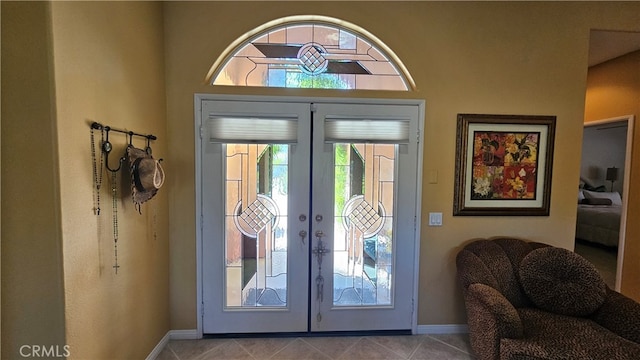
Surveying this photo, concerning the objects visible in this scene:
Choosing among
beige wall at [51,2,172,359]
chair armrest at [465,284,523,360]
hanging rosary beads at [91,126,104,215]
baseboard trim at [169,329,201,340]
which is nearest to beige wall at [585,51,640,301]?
chair armrest at [465,284,523,360]

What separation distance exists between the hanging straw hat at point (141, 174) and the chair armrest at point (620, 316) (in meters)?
3.08

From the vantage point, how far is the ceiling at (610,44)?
2.53 meters

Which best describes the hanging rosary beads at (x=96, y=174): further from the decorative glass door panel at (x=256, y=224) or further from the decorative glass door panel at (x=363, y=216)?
the decorative glass door panel at (x=363, y=216)

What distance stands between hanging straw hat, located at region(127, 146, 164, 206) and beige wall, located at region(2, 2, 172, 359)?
0.09 metres

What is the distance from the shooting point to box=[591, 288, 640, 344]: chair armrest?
1739mm

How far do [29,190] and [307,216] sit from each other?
66.3 inches

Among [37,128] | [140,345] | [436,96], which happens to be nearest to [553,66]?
[436,96]

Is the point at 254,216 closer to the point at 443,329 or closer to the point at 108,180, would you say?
the point at 108,180

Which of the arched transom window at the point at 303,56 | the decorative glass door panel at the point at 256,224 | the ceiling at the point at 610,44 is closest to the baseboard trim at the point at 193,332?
the decorative glass door panel at the point at 256,224

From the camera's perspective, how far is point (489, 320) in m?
1.84

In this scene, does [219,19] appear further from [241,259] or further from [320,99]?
[241,259]

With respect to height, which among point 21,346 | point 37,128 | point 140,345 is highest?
point 37,128

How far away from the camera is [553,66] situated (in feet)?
8.00

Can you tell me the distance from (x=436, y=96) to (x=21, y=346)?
305cm
